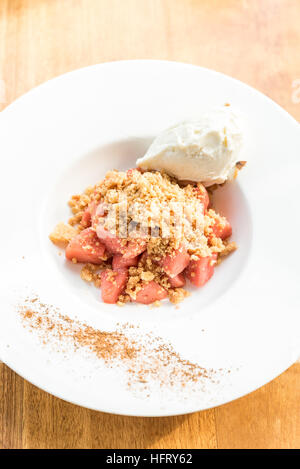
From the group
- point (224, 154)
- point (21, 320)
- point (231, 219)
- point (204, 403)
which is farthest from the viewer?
point (231, 219)

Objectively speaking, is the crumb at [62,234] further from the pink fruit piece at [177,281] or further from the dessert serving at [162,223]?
the pink fruit piece at [177,281]

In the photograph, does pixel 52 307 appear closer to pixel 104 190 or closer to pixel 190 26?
pixel 104 190

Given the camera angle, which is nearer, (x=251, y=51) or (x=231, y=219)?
(x=231, y=219)

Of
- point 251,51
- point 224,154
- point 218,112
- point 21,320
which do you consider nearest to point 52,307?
point 21,320

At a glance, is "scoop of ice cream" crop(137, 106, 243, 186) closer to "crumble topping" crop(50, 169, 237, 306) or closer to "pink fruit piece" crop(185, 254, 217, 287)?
"crumble topping" crop(50, 169, 237, 306)

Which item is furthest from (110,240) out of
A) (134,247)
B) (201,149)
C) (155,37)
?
(155,37)

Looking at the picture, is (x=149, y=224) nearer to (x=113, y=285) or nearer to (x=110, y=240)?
(x=110, y=240)

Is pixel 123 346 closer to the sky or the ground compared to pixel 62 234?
closer to the ground
